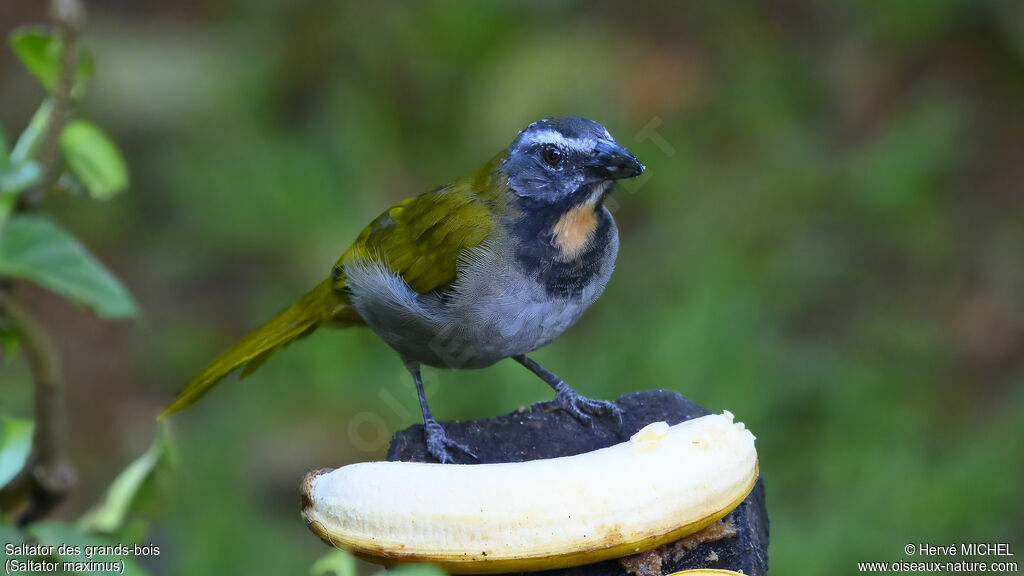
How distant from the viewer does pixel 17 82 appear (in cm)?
656

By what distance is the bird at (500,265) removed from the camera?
299 cm

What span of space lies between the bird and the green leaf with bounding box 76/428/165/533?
19.2 inches

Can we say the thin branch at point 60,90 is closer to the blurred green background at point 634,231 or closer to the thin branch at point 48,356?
the thin branch at point 48,356

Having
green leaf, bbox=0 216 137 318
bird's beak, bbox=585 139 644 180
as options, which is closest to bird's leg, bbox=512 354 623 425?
bird's beak, bbox=585 139 644 180

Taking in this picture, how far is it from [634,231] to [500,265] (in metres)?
3.24

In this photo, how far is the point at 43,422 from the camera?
7.32 feet

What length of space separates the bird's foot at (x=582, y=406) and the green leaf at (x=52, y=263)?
4.40 feet

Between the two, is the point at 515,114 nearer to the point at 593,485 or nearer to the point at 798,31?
the point at 798,31

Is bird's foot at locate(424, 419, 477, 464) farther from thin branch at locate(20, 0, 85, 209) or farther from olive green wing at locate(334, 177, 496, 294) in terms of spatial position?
thin branch at locate(20, 0, 85, 209)

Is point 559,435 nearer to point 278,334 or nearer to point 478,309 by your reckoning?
point 478,309

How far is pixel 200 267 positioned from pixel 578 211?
3.73m

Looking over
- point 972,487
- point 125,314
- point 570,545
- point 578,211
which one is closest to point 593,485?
point 570,545

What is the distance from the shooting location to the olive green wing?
3.15 m

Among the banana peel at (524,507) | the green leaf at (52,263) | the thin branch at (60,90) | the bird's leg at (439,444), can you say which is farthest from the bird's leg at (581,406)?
the thin branch at (60,90)
